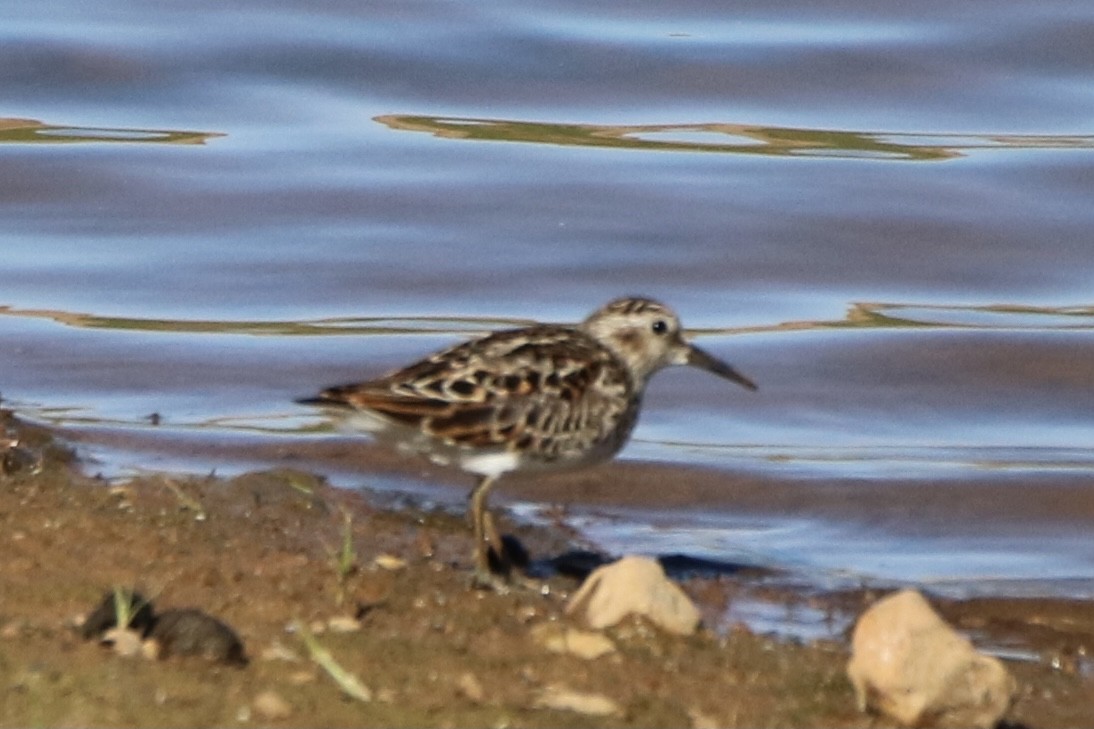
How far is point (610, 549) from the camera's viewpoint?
824cm

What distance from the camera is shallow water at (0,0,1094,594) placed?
9727 mm

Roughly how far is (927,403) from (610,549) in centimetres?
263

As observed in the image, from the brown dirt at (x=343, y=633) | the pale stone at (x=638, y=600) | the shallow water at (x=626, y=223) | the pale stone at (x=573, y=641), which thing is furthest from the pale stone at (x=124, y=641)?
the shallow water at (x=626, y=223)

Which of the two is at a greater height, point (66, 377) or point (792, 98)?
point (792, 98)

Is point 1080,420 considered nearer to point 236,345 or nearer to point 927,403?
point 927,403

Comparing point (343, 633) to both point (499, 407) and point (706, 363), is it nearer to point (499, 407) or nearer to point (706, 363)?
point (499, 407)

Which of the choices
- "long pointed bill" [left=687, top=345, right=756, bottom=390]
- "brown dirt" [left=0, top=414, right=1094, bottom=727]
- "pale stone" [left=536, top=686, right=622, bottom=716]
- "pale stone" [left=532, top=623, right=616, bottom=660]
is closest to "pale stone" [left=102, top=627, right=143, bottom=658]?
"brown dirt" [left=0, top=414, right=1094, bottom=727]

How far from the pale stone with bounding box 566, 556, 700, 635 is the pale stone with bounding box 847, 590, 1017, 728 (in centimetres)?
72

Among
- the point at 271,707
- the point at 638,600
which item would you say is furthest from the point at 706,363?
the point at 271,707

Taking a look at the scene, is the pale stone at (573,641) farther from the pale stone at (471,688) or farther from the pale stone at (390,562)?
the pale stone at (390,562)

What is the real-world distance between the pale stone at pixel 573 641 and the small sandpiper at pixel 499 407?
0.88m

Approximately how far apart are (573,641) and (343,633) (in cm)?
62

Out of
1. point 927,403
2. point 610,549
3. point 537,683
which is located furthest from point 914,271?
point 537,683

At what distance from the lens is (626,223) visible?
42.8 ft
